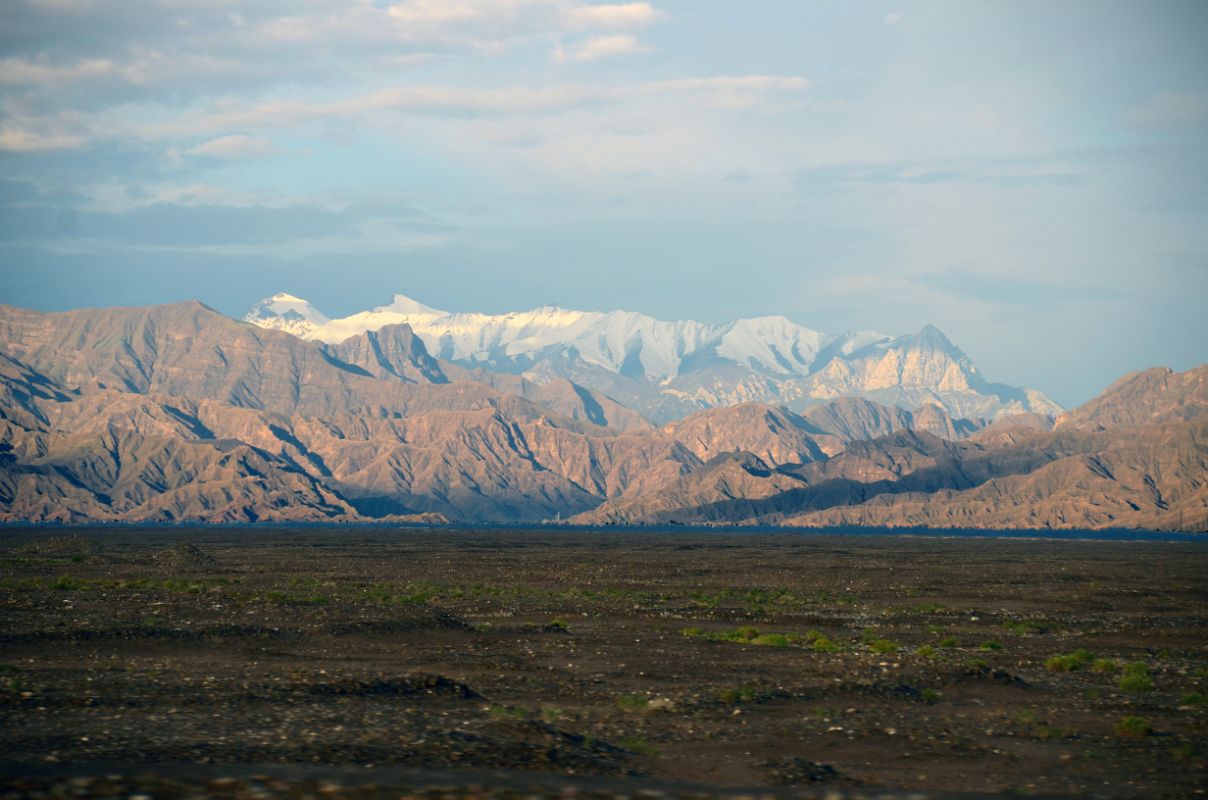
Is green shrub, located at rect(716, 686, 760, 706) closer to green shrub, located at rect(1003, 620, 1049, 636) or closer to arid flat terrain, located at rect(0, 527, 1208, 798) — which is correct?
arid flat terrain, located at rect(0, 527, 1208, 798)

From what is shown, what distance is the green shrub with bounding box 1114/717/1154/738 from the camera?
3409 centimetres

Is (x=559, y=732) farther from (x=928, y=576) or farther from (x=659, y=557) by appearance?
(x=659, y=557)

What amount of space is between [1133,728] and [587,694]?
16.5 m

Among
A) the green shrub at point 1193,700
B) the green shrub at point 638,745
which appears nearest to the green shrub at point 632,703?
the green shrub at point 638,745

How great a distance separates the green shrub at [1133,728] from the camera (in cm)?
3409

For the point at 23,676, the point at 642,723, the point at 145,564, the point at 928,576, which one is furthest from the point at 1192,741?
the point at 145,564

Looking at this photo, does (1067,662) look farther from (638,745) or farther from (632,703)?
(638,745)

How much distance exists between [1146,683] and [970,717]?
10.3m

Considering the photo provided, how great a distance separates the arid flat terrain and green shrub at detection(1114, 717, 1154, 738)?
8 centimetres

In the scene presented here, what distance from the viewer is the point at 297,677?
41.2 metres

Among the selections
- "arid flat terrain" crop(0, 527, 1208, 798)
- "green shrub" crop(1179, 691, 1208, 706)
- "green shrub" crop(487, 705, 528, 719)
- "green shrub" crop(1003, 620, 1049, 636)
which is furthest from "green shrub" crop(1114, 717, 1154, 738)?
"green shrub" crop(1003, 620, 1049, 636)

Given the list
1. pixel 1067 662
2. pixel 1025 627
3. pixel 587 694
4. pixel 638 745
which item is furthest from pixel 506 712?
pixel 1025 627

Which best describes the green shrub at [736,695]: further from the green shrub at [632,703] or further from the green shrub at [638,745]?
the green shrub at [638,745]

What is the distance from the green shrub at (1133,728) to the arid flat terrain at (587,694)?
0.08 meters
